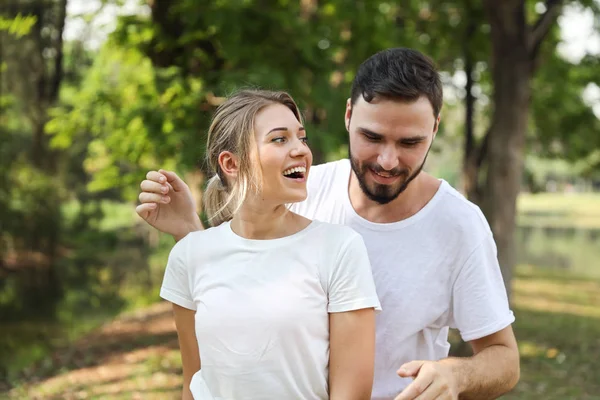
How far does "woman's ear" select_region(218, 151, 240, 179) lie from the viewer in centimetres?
244

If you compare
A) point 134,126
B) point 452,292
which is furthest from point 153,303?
point 452,292

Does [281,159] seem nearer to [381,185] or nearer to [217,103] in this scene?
[381,185]

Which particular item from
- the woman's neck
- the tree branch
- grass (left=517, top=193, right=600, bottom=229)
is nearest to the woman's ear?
the woman's neck

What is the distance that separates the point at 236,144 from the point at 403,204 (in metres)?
0.64

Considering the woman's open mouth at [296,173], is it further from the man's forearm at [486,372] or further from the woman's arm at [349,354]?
the man's forearm at [486,372]

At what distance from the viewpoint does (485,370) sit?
2455 millimetres

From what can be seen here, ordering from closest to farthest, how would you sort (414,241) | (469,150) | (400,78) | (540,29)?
(400,78) → (414,241) → (540,29) → (469,150)

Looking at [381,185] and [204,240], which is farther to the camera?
[381,185]

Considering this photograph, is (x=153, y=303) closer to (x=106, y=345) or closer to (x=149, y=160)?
(x=106, y=345)

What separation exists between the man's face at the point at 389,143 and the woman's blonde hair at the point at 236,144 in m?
0.24

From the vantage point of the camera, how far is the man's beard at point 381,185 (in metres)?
2.56

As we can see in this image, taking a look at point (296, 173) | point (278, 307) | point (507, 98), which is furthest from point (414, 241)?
point (507, 98)

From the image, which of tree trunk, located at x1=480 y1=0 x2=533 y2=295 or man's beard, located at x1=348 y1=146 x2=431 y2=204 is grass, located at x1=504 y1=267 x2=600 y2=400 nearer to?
tree trunk, located at x1=480 y1=0 x2=533 y2=295

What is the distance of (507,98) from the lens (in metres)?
8.67
